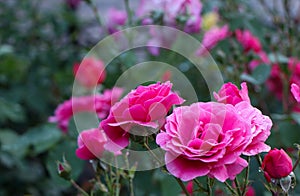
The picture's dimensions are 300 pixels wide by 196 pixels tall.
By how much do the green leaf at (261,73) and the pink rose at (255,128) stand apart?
59 cm

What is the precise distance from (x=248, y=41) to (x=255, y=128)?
89cm

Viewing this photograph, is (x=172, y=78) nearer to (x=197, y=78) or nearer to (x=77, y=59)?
(x=197, y=78)

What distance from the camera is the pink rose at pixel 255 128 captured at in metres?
0.69

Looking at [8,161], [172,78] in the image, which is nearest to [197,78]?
[172,78]

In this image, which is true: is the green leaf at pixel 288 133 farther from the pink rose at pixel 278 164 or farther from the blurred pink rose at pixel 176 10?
the pink rose at pixel 278 164

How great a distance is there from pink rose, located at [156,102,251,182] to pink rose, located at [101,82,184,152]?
23 millimetres

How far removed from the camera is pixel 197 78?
1.59 metres

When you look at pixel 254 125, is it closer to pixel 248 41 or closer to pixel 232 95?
pixel 232 95

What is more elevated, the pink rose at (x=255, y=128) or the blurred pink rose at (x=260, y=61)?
the pink rose at (x=255, y=128)

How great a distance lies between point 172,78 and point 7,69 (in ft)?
2.88

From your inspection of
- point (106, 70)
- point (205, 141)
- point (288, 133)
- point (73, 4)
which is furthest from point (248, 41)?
point (73, 4)

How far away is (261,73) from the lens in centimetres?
132

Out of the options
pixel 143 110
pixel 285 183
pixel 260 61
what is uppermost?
pixel 143 110

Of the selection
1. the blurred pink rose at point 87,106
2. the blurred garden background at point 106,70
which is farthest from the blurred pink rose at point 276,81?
the blurred pink rose at point 87,106
